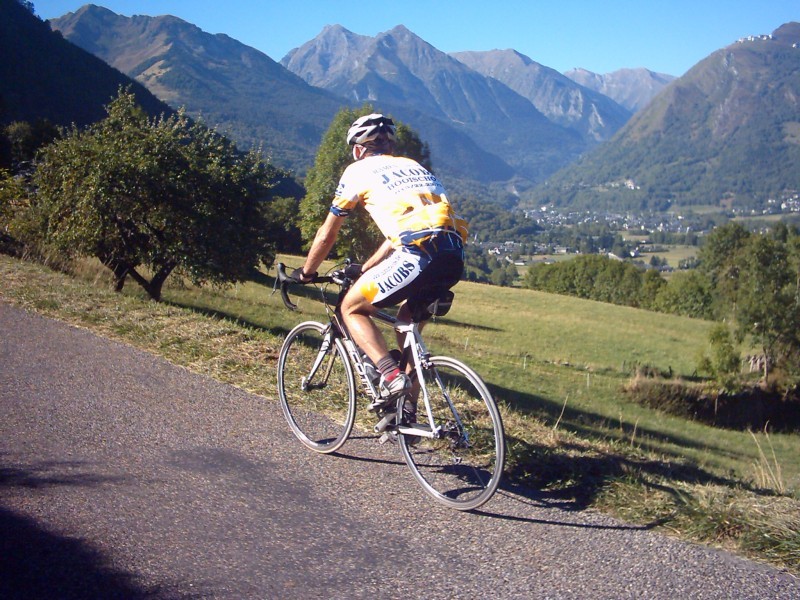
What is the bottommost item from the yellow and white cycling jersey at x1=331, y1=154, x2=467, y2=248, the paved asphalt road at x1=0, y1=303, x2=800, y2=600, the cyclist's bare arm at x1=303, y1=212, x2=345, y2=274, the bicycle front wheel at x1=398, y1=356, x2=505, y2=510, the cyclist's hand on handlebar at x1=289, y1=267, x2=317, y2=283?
the paved asphalt road at x1=0, y1=303, x2=800, y2=600

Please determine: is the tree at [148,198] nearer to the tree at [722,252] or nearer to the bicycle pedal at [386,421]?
the bicycle pedal at [386,421]

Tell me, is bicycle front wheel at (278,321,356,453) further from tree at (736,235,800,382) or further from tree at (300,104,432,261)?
tree at (736,235,800,382)

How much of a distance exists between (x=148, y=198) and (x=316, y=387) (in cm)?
1326

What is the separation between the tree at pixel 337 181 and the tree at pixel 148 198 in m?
22.6

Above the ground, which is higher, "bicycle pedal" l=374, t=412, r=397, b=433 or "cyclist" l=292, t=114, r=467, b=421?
"cyclist" l=292, t=114, r=467, b=421

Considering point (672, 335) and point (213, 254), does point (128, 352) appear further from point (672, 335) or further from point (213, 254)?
point (672, 335)

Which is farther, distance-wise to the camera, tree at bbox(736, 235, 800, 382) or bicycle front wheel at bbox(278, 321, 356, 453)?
tree at bbox(736, 235, 800, 382)

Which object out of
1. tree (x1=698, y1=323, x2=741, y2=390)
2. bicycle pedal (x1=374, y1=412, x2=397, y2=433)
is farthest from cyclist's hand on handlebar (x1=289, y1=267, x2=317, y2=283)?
tree (x1=698, y1=323, x2=741, y2=390)

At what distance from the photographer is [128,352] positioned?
24.0ft

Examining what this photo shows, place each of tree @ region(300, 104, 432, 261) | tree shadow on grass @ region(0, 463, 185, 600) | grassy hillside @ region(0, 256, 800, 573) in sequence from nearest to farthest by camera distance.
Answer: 1. tree shadow on grass @ region(0, 463, 185, 600)
2. grassy hillside @ region(0, 256, 800, 573)
3. tree @ region(300, 104, 432, 261)

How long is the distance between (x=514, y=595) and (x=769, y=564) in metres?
1.27

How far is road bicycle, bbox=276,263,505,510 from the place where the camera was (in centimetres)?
436

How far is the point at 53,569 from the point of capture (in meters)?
3.26

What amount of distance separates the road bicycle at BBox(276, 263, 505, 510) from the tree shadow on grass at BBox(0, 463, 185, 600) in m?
1.77
